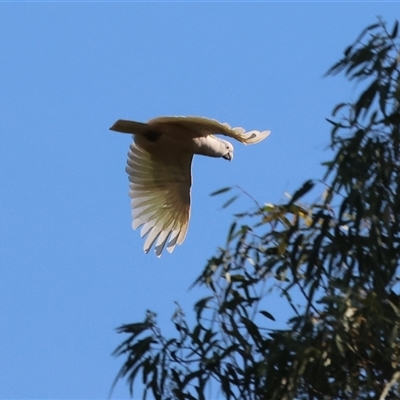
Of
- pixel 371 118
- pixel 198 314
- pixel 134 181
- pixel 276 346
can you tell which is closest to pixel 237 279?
pixel 198 314

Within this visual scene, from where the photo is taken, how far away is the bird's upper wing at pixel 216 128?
455cm

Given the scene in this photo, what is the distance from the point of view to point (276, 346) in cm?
318

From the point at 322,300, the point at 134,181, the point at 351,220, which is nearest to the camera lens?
the point at 322,300

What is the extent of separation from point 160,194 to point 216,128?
86 cm

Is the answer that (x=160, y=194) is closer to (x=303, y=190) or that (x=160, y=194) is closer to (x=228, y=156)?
(x=228, y=156)

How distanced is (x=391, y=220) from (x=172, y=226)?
2234 mm

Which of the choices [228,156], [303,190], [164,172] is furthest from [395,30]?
[164,172]

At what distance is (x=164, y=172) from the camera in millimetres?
5355

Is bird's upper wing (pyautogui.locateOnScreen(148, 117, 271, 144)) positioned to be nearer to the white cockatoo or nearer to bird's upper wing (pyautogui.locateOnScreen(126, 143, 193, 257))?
the white cockatoo

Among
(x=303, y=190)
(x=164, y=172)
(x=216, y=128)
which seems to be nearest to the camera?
(x=303, y=190)

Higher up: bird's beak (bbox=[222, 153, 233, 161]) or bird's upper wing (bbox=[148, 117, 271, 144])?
bird's beak (bbox=[222, 153, 233, 161])

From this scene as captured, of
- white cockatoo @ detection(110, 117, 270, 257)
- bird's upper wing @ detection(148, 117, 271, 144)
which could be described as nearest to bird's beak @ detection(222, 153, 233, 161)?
white cockatoo @ detection(110, 117, 270, 257)

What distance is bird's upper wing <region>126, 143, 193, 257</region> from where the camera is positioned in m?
5.25

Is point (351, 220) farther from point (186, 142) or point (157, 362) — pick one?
point (186, 142)
